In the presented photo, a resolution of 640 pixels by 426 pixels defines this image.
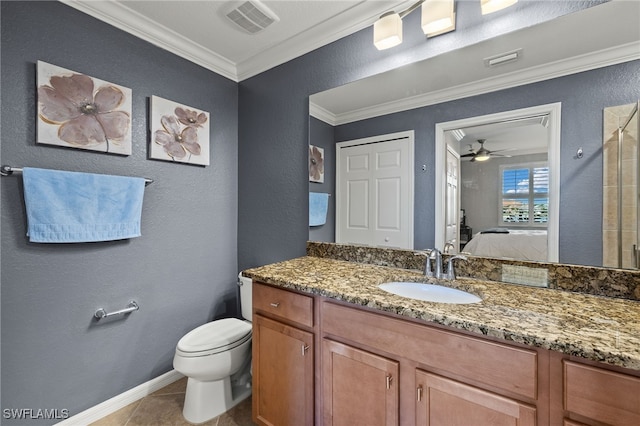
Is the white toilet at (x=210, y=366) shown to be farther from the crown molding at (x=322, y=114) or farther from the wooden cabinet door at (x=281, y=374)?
the crown molding at (x=322, y=114)

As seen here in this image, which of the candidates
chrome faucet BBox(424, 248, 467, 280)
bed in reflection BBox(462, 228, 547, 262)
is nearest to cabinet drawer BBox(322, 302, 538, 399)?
chrome faucet BBox(424, 248, 467, 280)

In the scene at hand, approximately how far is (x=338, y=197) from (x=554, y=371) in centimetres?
132

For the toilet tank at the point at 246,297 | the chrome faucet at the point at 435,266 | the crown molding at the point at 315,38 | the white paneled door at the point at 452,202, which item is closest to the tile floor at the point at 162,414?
the toilet tank at the point at 246,297

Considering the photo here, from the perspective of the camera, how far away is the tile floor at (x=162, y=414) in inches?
62.3

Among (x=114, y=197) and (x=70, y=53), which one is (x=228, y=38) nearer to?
(x=70, y=53)

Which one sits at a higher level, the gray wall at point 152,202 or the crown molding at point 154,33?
the crown molding at point 154,33

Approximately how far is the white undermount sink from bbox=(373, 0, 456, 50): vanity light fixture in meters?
1.25

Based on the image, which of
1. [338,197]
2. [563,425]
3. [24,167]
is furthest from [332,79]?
[563,425]

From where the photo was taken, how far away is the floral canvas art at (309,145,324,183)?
188 cm

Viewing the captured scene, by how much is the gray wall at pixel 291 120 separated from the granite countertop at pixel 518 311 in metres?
0.47

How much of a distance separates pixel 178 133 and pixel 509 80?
200cm

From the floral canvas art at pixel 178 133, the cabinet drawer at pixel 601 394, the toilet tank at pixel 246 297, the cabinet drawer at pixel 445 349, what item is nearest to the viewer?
the cabinet drawer at pixel 601 394

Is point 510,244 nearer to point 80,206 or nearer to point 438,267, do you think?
point 438,267

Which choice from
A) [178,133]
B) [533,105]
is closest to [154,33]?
[178,133]
